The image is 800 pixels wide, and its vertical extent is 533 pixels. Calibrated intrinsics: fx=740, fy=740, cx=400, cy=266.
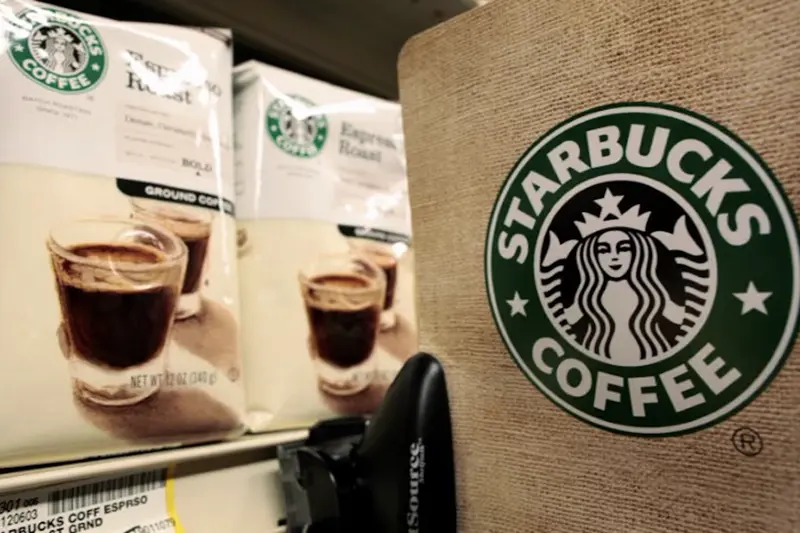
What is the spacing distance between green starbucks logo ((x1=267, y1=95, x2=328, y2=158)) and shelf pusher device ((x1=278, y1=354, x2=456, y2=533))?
31cm

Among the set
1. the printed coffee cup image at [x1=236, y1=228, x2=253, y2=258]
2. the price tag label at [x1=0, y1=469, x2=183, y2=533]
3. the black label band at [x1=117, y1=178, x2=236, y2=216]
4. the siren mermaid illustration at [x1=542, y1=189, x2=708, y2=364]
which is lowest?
the price tag label at [x1=0, y1=469, x2=183, y2=533]

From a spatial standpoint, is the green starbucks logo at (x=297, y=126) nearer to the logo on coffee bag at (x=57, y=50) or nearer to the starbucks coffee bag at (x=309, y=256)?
the starbucks coffee bag at (x=309, y=256)

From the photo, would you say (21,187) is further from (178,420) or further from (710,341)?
(710,341)

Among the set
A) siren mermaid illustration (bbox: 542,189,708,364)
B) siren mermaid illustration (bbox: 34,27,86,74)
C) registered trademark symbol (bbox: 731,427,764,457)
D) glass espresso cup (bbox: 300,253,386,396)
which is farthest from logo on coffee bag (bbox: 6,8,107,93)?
registered trademark symbol (bbox: 731,427,764,457)

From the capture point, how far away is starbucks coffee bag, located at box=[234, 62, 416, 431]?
0.70 m

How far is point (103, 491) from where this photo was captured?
1.81 feet

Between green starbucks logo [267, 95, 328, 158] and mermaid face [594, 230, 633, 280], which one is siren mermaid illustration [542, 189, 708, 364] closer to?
mermaid face [594, 230, 633, 280]

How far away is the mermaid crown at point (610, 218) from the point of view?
1.27ft

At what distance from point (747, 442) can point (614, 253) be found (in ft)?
0.37

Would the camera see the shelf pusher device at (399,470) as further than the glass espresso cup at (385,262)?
No

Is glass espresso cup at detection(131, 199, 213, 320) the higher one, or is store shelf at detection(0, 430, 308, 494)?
glass espresso cup at detection(131, 199, 213, 320)

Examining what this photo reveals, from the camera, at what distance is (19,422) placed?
0.51m

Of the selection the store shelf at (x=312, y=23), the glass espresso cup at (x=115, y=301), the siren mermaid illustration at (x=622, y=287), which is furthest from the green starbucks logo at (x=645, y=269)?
the store shelf at (x=312, y=23)

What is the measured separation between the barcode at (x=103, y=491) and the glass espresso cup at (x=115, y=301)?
0.06 metres
